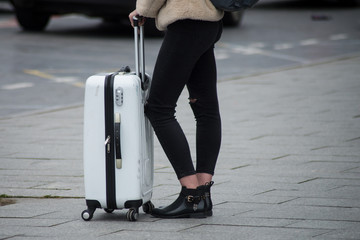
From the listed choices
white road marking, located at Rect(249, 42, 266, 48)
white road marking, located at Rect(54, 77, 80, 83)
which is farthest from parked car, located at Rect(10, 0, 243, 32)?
white road marking, located at Rect(54, 77, 80, 83)

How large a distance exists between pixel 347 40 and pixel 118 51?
453 centimetres

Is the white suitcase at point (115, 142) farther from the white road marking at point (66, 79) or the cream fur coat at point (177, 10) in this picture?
the white road marking at point (66, 79)

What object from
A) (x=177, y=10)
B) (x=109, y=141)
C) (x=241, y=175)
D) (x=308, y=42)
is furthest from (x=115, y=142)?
(x=308, y=42)

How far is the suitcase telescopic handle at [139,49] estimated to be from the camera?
4102 mm

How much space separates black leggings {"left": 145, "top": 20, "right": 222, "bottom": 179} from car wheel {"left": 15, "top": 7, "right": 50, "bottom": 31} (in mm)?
12089

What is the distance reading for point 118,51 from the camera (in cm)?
1322

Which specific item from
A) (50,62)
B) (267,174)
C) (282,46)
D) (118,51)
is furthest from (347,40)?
(267,174)

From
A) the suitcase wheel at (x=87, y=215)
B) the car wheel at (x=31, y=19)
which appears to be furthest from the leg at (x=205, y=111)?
the car wheel at (x=31, y=19)

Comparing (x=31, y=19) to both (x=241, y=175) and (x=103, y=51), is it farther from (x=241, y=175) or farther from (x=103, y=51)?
(x=241, y=175)

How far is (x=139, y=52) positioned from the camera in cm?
424

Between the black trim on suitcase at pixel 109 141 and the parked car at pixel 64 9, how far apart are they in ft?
33.9

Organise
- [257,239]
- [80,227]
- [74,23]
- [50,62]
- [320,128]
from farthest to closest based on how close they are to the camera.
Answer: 1. [74,23]
2. [50,62]
3. [320,128]
4. [80,227]
5. [257,239]

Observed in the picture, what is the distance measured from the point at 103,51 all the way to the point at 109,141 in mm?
9369

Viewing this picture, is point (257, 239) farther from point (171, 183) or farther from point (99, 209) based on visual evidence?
point (171, 183)
